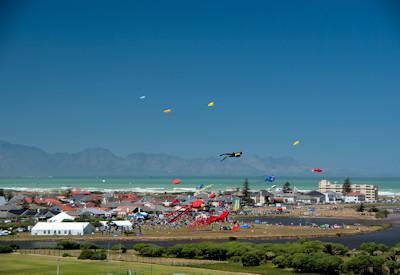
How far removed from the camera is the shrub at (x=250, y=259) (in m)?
26.7

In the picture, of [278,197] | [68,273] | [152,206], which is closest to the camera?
[68,273]

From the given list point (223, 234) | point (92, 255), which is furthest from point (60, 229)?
point (92, 255)

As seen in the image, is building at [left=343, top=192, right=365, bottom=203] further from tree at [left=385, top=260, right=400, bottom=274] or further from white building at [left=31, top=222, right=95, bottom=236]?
tree at [left=385, top=260, right=400, bottom=274]

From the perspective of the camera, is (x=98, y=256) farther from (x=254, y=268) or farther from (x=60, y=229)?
(x=60, y=229)

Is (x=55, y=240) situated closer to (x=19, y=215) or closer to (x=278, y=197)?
(x=19, y=215)

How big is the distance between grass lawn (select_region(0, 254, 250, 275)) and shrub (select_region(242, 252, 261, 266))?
2722 millimetres

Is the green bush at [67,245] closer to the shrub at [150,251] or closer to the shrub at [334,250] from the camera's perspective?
the shrub at [150,251]

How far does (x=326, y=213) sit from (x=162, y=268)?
42628mm

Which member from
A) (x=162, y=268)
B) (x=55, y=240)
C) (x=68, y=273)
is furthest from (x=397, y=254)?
(x=55, y=240)

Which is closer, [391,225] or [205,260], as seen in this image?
[205,260]

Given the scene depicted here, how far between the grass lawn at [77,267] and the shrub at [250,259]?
8.93ft

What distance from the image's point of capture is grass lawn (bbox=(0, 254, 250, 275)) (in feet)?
77.3

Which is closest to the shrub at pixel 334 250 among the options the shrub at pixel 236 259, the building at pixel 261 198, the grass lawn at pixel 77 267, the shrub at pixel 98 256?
the shrub at pixel 236 259

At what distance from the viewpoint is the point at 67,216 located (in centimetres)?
4597
